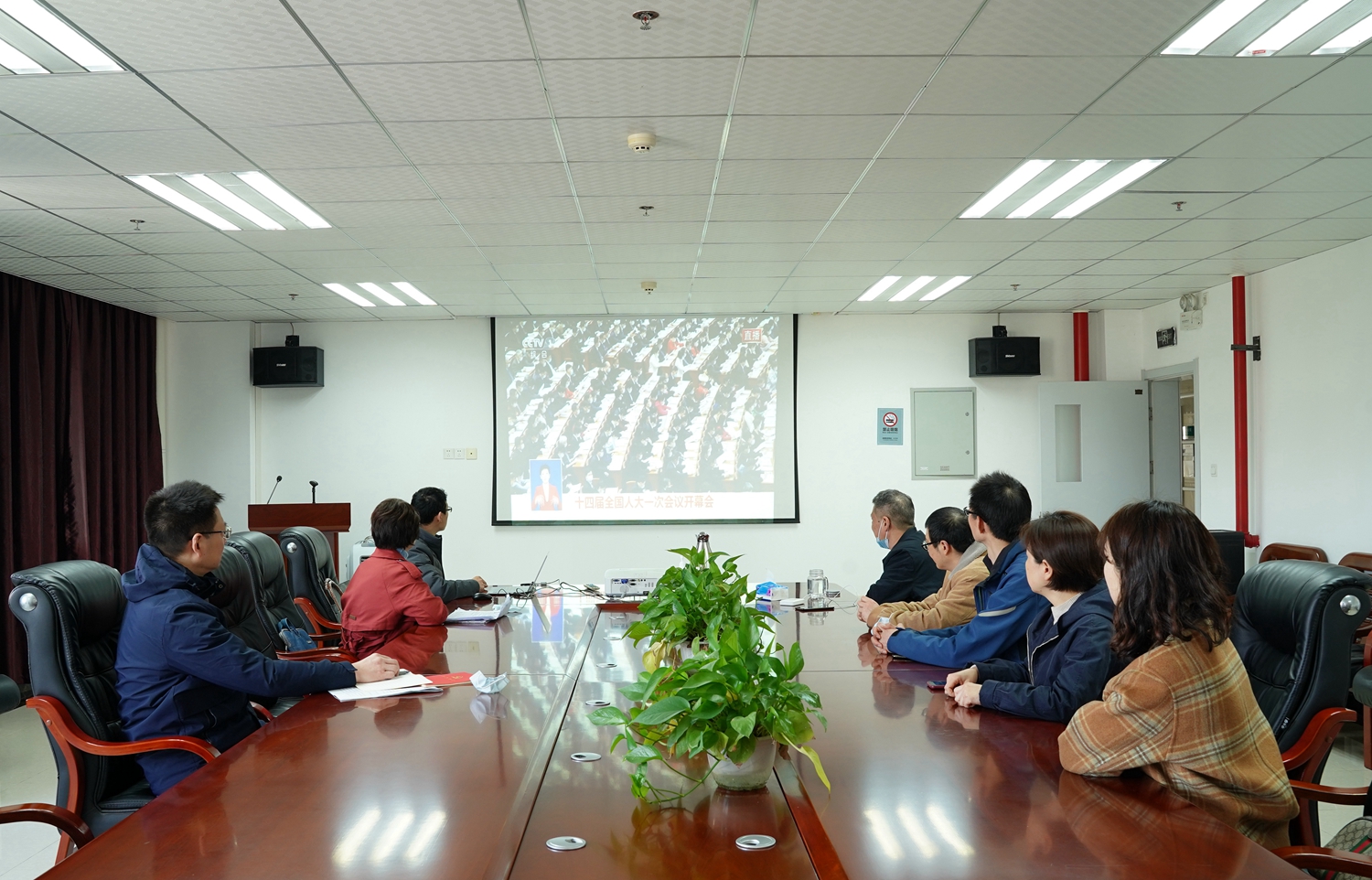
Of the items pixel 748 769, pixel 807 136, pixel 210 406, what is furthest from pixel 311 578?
pixel 210 406

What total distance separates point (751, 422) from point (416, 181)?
4811 millimetres

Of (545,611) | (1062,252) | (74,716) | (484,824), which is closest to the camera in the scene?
(484,824)

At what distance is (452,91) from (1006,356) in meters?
6.39

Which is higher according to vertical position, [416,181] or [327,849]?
[416,181]

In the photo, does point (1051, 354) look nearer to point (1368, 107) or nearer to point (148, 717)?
point (1368, 107)

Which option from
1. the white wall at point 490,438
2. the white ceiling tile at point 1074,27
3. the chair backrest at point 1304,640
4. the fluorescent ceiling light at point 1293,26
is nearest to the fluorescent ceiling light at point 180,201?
the white wall at point 490,438

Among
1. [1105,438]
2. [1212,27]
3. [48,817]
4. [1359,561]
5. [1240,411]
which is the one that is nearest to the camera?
[48,817]

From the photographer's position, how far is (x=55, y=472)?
6.99 meters

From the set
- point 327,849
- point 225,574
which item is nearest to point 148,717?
point 225,574

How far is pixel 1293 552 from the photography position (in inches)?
245

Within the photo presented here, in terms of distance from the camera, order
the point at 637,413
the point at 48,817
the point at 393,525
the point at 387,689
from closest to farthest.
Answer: the point at 48,817
the point at 387,689
the point at 393,525
the point at 637,413

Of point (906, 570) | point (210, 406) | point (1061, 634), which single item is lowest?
point (906, 570)

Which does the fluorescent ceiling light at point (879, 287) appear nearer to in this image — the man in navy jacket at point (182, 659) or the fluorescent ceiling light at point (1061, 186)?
the fluorescent ceiling light at point (1061, 186)

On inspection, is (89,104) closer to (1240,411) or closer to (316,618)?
(316,618)
